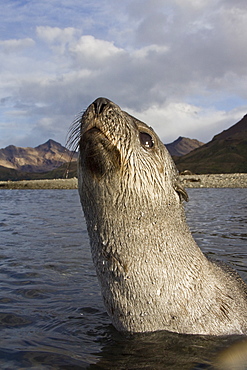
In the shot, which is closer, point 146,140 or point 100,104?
point 100,104

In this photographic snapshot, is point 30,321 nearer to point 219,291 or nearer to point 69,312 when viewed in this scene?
point 69,312

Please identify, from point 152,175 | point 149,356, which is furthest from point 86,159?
point 149,356

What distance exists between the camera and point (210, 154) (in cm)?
14888

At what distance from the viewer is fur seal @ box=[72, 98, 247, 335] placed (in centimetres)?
367

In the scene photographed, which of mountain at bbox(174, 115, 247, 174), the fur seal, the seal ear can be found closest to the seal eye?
the fur seal

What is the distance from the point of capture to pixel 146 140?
4035 millimetres

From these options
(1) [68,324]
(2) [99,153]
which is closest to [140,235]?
(2) [99,153]

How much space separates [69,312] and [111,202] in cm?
240

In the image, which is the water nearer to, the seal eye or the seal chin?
the seal chin

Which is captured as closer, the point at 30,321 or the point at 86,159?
the point at 86,159

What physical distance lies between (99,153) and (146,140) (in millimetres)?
679

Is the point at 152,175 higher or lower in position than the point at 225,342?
higher

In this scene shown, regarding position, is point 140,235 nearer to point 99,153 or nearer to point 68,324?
point 99,153

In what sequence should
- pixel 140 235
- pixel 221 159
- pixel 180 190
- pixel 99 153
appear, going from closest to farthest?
pixel 99 153, pixel 140 235, pixel 180 190, pixel 221 159
